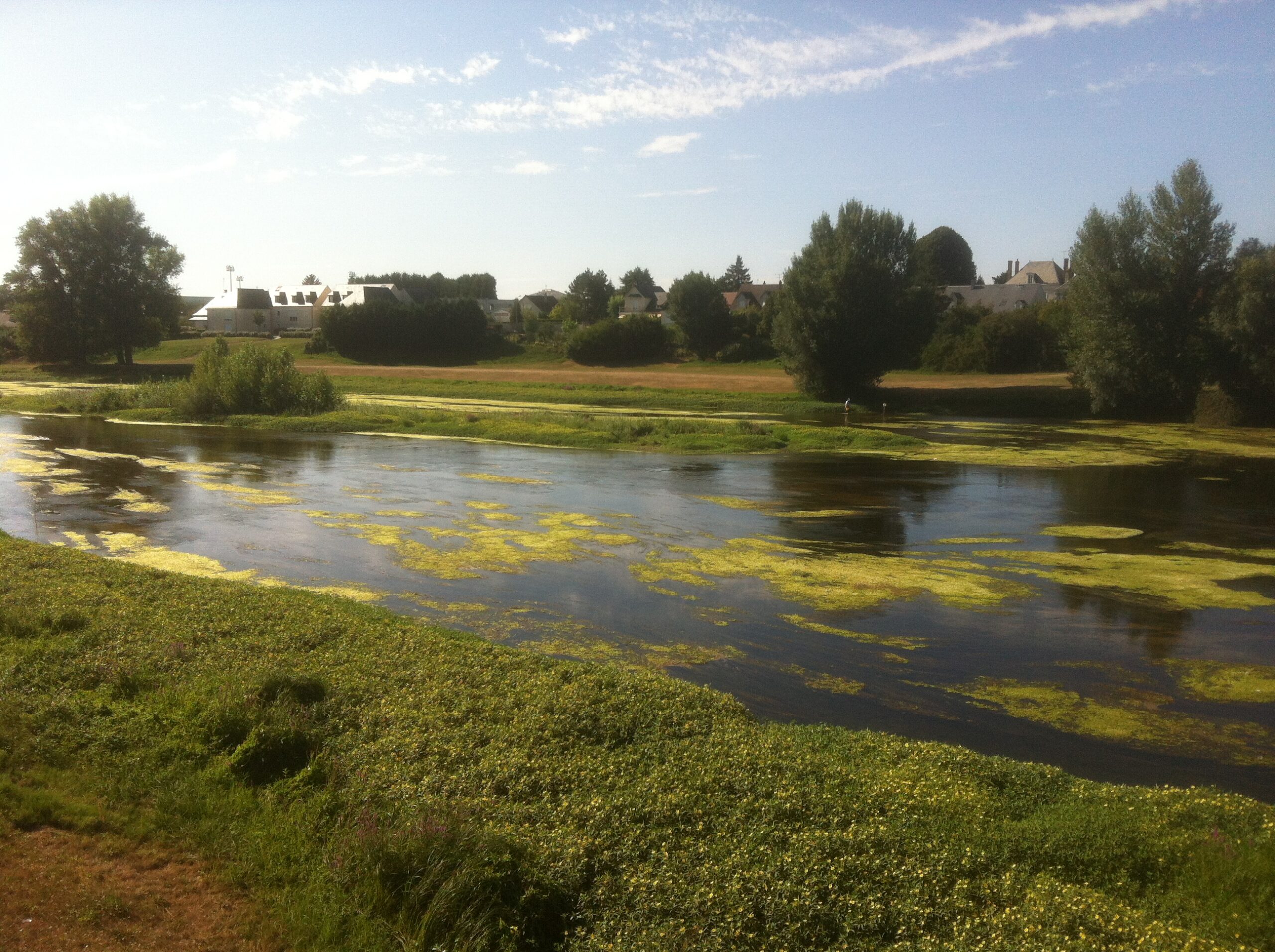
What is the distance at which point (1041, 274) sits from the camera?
11406 centimetres

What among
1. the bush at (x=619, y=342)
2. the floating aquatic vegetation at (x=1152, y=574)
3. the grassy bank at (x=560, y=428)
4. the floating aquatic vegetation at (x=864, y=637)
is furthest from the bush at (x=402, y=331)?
the floating aquatic vegetation at (x=864, y=637)

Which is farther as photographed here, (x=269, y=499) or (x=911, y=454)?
(x=911, y=454)

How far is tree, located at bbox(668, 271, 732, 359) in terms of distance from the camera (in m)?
75.2

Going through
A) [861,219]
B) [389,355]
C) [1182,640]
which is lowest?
[1182,640]

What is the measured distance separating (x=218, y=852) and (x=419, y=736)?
6.21ft

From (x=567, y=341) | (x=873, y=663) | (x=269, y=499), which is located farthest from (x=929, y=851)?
(x=567, y=341)

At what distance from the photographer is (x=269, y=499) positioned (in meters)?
24.2

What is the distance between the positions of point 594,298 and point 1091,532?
88651mm

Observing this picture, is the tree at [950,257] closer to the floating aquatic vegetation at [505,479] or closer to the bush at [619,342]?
the bush at [619,342]

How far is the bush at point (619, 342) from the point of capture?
7662cm

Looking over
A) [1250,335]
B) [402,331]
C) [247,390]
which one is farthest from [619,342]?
[1250,335]

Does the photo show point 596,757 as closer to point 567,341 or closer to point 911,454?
point 911,454

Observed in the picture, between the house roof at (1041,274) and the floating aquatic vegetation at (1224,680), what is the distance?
10344 centimetres

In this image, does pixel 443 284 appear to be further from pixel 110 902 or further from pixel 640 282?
pixel 110 902
